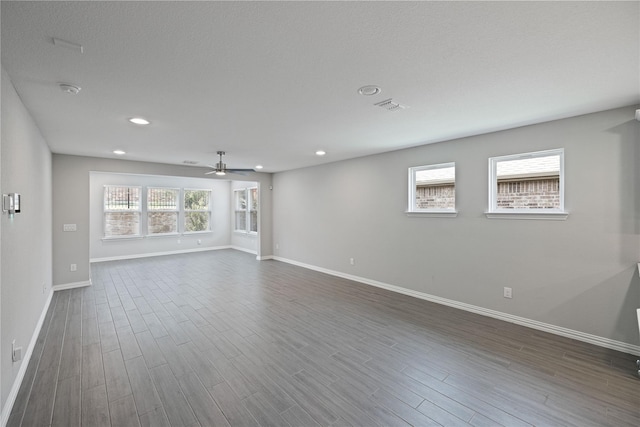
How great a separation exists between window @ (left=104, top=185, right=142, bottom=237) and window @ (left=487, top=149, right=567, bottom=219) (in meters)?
8.84

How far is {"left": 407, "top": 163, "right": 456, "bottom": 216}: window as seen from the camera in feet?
14.2

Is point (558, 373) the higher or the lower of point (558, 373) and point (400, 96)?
the lower

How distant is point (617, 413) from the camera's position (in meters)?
2.01

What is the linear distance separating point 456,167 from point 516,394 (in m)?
2.87

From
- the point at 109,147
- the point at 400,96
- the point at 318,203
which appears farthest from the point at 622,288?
the point at 109,147

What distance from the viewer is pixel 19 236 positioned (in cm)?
247

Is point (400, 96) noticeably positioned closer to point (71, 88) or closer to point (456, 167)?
point (456, 167)

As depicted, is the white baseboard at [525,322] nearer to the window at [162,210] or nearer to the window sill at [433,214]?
the window sill at [433,214]

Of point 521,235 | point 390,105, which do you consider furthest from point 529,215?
point 390,105

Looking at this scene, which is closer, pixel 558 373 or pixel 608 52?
pixel 608 52

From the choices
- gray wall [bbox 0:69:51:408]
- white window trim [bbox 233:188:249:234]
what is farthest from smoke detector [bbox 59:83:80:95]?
white window trim [bbox 233:188:249:234]

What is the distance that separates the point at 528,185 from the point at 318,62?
3.13 meters

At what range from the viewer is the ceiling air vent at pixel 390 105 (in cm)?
269

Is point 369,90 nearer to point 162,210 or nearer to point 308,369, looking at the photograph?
point 308,369
